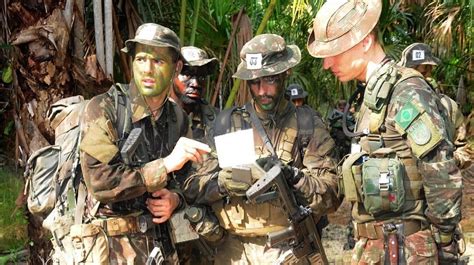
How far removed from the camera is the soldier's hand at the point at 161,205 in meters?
3.69

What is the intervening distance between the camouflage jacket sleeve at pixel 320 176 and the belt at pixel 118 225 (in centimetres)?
92

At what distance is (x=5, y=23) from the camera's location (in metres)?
4.95

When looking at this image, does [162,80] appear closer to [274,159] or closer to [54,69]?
[274,159]

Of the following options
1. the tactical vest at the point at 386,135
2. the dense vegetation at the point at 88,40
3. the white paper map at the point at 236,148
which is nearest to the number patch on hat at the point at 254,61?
the white paper map at the point at 236,148

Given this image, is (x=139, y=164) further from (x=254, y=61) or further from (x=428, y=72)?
(x=428, y=72)

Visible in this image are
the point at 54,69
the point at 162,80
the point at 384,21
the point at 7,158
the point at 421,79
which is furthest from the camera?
the point at 7,158

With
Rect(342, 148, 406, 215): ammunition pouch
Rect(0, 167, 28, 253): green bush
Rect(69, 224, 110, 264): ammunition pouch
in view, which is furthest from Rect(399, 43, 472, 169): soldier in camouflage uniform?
Rect(0, 167, 28, 253): green bush

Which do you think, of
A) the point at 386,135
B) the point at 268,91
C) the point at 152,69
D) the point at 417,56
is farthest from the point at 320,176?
the point at 417,56

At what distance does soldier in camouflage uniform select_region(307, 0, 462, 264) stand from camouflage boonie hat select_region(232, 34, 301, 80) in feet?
1.93

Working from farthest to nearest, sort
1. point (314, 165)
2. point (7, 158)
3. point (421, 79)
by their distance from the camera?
point (7, 158), point (314, 165), point (421, 79)

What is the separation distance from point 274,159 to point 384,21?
531 centimetres

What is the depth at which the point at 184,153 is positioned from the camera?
11.4 feet

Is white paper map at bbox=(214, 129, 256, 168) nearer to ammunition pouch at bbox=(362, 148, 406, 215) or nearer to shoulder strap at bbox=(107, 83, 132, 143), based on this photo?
shoulder strap at bbox=(107, 83, 132, 143)

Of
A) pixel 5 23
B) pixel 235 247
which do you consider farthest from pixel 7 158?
pixel 235 247
